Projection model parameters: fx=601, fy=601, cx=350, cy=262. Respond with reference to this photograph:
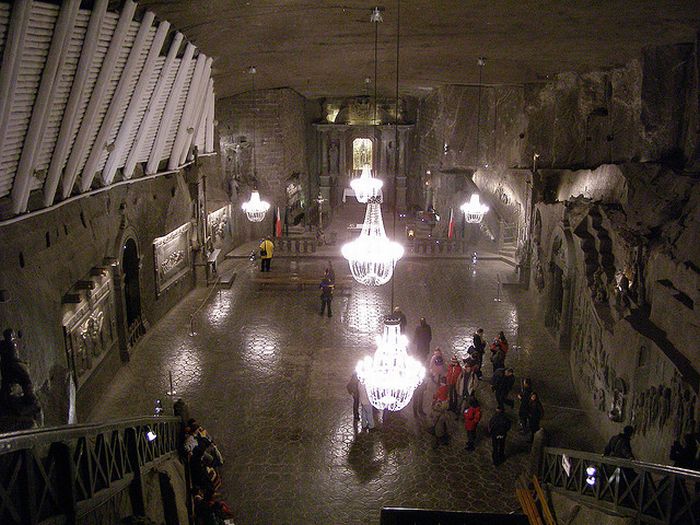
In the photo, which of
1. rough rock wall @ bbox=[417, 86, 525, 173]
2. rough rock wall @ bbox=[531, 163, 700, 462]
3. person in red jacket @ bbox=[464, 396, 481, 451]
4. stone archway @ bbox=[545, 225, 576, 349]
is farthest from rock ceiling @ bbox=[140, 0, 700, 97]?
person in red jacket @ bbox=[464, 396, 481, 451]

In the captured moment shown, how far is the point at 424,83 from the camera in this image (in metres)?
20.2

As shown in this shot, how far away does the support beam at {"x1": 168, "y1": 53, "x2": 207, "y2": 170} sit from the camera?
12.1 metres

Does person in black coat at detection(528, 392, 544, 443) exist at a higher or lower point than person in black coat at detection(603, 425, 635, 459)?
lower

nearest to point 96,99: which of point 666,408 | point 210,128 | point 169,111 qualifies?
point 169,111

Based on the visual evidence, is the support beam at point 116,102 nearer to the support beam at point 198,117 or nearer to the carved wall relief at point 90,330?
the carved wall relief at point 90,330

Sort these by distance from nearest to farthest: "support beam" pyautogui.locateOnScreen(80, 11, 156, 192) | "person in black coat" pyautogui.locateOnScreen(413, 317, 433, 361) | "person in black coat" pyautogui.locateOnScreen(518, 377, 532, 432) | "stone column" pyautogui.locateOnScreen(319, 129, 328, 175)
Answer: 1. "support beam" pyautogui.locateOnScreen(80, 11, 156, 192)
2. "person in black coat" pyautogui.locateOnScreen(518, 377, 532, 432)
3. "person in black coat" pyautogui.locateOnScreen(413, 317, 433, 361)
4. "stone column" pyautogui.locateOnScreen(319, 129, 328, 175)

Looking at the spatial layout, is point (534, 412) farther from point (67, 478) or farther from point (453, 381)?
point (67, 478)

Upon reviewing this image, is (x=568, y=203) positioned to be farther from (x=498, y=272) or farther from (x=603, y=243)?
(x=498, y=272)

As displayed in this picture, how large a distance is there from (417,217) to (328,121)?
680 cm

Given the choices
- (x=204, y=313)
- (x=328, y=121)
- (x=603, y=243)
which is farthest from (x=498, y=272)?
(x=328, y=121)

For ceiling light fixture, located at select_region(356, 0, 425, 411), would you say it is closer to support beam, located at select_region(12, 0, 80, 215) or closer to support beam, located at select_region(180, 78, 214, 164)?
support beam, located at select_region(12, 0, 80, 215)

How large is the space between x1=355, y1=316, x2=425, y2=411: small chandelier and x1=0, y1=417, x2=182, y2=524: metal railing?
100 inches

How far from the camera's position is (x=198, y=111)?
13844 millimetres

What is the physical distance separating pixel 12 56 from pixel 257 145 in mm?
15487
